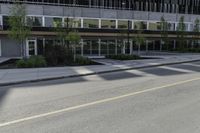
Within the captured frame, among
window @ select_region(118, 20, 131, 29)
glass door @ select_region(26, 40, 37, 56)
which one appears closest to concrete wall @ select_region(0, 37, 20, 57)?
glass door @ select_region(26, 40, 37, 56)

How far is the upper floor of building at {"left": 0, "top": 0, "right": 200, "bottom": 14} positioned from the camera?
41156 mm

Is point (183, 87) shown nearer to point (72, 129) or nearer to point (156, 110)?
point (156, 110)

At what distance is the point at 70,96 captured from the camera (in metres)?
9.86

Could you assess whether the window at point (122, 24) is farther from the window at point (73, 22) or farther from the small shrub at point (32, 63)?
the small shrub at point (32, 63)

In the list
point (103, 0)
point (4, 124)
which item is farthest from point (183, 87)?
point (103, 0)

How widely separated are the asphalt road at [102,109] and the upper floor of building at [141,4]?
28234 millimetres

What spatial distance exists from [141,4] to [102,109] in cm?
4285

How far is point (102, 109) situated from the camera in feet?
25.9

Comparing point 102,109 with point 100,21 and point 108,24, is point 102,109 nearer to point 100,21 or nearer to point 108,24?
point 100,21

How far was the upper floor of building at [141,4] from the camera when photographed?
41156 mm

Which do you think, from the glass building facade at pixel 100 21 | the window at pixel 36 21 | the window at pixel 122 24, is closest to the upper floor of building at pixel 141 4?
the glass building facade at pixel 100 21

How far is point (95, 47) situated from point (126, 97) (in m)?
29.1

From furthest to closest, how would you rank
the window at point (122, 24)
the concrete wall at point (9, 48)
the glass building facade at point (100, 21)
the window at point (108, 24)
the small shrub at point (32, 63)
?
the window at point (122, 24)
the window at point (108, 24)
the glass building facade at point (100, 21)
the concrete wall at point (9, 48)
the small shrub at point (32, 63)

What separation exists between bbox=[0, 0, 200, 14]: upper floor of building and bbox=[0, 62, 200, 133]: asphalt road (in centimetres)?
2823
